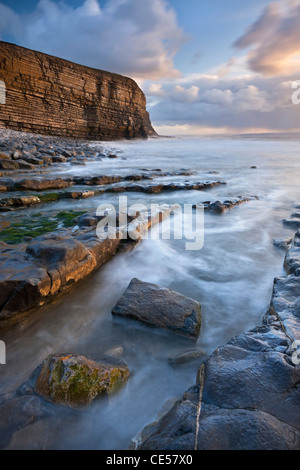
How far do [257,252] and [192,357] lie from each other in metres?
2.26

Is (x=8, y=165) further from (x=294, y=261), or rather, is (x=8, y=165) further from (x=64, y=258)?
(x=294, y=261)

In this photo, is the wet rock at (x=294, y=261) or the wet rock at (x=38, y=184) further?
the wet rock at (x=38, y=184)

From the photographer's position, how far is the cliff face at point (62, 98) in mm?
19906

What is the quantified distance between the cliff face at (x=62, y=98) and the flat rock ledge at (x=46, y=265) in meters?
20.6

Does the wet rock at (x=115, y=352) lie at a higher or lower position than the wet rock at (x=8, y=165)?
lower

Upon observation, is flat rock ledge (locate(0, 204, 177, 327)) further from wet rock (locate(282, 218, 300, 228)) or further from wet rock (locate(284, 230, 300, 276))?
wet rock (locate(282, 218, 300, 228))

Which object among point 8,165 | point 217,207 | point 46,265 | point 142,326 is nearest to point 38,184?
point 8,165

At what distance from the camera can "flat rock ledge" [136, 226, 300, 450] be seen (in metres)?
1.01

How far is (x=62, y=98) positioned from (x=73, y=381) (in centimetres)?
2688

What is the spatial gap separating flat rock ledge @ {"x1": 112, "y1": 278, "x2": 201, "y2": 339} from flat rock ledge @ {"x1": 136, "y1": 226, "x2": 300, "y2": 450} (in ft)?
1.50

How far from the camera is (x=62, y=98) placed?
77.8 ft

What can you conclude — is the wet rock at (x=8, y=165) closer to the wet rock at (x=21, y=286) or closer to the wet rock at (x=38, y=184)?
the wet rock at (x=38, y=184)

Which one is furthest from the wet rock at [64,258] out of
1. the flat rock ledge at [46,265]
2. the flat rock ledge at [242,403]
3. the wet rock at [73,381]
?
the flat rock ledge at [242,403]

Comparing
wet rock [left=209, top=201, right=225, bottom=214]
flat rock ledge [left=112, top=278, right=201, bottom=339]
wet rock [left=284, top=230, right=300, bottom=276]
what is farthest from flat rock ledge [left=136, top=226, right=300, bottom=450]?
wet rock [left=209, top=201, right=225, bottom=214]
